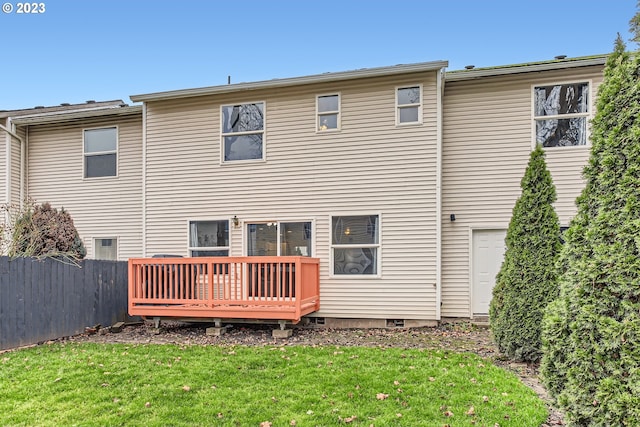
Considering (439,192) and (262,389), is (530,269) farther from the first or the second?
(262,389)

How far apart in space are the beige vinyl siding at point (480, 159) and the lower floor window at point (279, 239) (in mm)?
2917

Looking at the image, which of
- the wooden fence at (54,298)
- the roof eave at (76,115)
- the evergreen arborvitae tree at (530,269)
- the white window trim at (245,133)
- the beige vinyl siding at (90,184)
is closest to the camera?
the evergreen arborvitae tree at (530,269)

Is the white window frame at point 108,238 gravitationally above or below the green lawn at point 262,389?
above

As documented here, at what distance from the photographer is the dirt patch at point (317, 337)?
6.11 metres

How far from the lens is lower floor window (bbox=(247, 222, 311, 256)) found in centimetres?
799

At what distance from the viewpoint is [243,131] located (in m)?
8.45

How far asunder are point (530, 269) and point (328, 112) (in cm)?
495

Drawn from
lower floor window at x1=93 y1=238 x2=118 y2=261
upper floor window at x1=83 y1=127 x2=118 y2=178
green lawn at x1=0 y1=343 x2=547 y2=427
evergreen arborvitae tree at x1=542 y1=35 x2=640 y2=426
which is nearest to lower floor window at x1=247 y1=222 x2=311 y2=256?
green lawn at x1=0 y1=343 x2=547 y2=427

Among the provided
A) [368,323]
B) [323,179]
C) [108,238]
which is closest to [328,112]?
[323,179]

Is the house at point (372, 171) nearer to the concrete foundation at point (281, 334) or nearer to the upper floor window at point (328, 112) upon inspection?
the upper floor window at point (328, 112)

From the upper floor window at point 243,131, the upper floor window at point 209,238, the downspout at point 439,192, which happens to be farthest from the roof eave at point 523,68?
the upper floor window at point 209,238

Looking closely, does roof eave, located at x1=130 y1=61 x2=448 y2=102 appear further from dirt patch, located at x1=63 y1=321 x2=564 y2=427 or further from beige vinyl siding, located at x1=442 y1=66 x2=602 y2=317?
dirt patch, located at x1=63 y1=321 x2=564 y2=427

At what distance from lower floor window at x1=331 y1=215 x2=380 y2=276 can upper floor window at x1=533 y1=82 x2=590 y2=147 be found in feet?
12.3

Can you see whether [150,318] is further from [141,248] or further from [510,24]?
[510,24]
